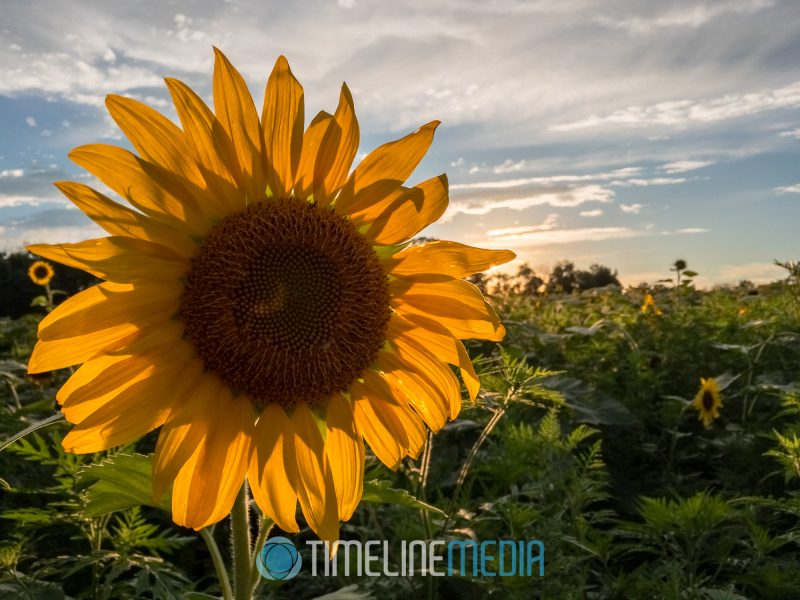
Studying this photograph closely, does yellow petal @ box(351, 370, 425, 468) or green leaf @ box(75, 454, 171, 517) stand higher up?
yellow petal @ box(351, 370, 425, 468)

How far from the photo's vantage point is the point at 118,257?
1.45 m

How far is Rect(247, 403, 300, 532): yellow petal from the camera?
1.56 meters

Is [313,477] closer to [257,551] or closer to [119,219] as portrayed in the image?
[257,551]

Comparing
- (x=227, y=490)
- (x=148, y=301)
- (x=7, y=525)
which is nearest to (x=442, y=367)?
(x=227, y=490)

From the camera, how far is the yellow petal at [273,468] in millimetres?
1559

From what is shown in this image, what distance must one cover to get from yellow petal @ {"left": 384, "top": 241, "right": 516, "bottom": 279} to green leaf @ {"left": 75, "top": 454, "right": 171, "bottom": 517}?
666mm

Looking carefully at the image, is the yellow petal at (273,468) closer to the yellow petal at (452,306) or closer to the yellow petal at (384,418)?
the yellow petal at (384,418)

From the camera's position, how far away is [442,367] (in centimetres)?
180

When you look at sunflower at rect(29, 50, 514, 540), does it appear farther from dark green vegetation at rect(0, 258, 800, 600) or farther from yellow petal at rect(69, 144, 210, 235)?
dark green vegetation at rect(0, 258, 800, 600)

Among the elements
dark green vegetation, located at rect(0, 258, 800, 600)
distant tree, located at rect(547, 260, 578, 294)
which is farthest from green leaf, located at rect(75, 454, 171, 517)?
distant tree, located at rect(547, 260, 578, 294)

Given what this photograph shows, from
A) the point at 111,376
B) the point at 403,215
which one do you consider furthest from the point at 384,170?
the point at 111,376

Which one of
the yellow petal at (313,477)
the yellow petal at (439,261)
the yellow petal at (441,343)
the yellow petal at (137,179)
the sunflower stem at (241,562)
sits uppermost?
the yellow petal at (137,179)

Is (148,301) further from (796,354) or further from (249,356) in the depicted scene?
(796,354)

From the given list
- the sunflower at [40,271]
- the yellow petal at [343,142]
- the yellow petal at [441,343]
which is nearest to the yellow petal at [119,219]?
the yellow petal at [343,142]
